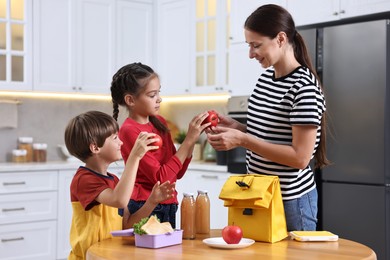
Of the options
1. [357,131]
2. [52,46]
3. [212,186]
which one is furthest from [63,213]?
[357,131]

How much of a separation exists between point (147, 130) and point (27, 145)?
2.96m

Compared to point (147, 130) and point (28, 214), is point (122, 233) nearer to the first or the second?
point (147, 130)

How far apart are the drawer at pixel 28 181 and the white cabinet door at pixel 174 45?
4.22ft

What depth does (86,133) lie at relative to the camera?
2213mm

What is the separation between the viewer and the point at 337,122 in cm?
376

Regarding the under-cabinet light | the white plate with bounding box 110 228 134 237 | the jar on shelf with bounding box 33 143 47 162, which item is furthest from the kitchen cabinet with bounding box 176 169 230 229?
the white plate with bounding box 110 228 134 237

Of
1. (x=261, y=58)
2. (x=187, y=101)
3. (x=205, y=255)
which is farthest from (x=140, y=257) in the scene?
(x=187, y=101)

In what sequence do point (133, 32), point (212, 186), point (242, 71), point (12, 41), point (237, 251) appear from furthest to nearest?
point (133, 32), point (12, 41), point (212, 186), point (242, 71), point (237, 251)

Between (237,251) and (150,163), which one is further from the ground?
(150,163)

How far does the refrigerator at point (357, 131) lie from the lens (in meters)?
3.58

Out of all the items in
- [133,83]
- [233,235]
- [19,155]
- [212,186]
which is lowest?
[212,186]

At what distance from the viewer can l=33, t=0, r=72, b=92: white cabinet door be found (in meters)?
5.02

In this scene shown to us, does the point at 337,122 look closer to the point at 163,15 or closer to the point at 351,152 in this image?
the point at 351,152

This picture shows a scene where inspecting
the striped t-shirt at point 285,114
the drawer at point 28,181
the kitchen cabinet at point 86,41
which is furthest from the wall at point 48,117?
the striped t-shirt at point 285,114
